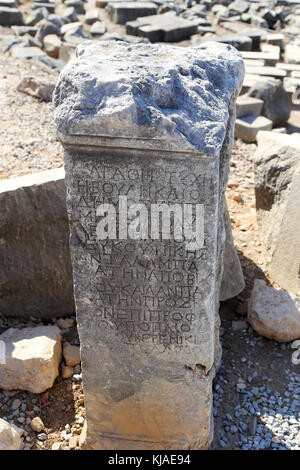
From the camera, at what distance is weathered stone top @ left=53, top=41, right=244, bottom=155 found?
7.11ft

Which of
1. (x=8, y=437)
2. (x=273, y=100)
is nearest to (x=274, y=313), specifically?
(x=8, y=437)

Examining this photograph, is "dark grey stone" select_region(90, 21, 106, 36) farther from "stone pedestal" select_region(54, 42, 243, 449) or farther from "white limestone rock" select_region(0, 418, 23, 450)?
"white limestone rock" select_region(0, 418, 23, 450)

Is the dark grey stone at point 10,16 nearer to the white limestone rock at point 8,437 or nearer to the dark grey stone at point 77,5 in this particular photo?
the dark grey stone at point 77,5

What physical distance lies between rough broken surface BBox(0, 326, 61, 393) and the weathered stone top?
5.61 feet

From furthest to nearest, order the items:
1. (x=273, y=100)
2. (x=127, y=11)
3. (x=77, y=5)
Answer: (x=77, y=5) < (x=127, y=11) < (x=273, y=100)

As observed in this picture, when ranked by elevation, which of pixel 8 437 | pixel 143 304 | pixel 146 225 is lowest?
pixel 8 437

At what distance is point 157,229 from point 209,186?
0.31m

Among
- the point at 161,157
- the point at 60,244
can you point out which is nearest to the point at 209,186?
the point at 161,157

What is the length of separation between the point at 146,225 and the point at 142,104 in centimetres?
54

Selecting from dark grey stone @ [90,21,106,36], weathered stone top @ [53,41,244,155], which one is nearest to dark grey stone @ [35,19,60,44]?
dark grey stone @ [90,21,106,36]

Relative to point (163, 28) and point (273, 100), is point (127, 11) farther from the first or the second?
point (273, 100)

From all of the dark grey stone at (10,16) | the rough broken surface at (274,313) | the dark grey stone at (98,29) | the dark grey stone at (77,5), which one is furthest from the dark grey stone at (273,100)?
the dark grey stone at (77,5)

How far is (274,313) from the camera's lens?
392 cm

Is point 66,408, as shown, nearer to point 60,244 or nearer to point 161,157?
point 60,244
